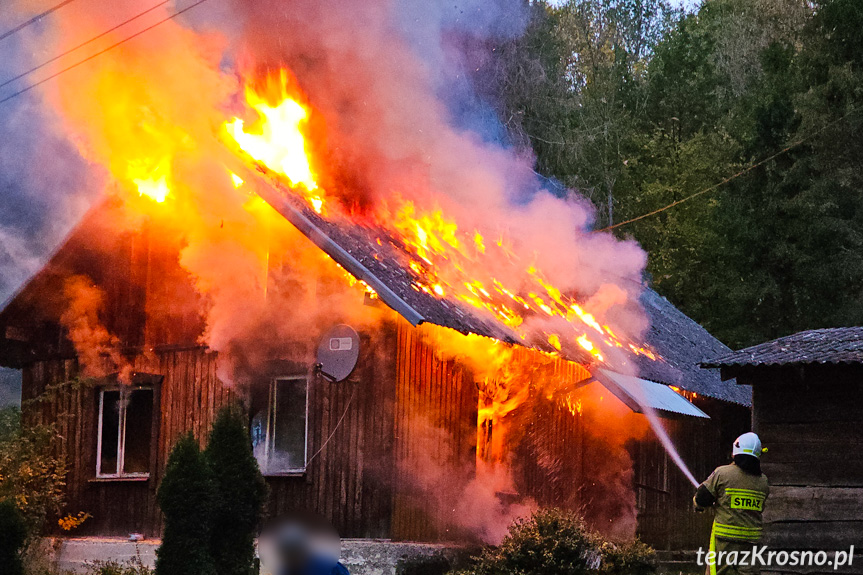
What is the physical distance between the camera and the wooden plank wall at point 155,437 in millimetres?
15859

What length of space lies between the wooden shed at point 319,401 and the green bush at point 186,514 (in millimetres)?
2870

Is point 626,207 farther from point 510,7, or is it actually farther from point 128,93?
point 128,93

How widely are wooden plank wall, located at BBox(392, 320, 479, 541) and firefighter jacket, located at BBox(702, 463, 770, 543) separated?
17.8 ft

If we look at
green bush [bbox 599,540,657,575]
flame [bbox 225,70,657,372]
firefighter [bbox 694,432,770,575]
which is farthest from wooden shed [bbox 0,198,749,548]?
firefighter [bbox 694,432,770,575]

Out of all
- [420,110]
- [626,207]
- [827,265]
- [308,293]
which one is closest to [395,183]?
A: [420,110]

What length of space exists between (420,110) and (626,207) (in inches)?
835

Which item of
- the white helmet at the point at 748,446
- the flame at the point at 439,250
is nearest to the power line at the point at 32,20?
the flame at the point at 439,250

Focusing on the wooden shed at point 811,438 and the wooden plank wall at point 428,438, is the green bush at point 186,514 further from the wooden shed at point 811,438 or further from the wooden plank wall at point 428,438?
the wooden shed at point 811,438

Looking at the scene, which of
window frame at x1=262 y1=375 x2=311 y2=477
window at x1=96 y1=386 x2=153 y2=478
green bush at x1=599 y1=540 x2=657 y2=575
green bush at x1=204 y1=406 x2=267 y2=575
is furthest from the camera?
window at x1=96 y1=386 x2=153 y2=478

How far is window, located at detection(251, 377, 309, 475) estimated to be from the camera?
14961 millimetres

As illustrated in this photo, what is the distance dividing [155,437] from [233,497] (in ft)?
14.6

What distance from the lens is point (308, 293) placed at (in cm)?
1488

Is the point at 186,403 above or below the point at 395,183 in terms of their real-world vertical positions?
below

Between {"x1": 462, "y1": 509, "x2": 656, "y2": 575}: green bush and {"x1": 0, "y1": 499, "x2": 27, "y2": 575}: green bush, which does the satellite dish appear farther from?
{"x1": 0, "y1": 499, "x2": 27, "y2": 575}: green bush
